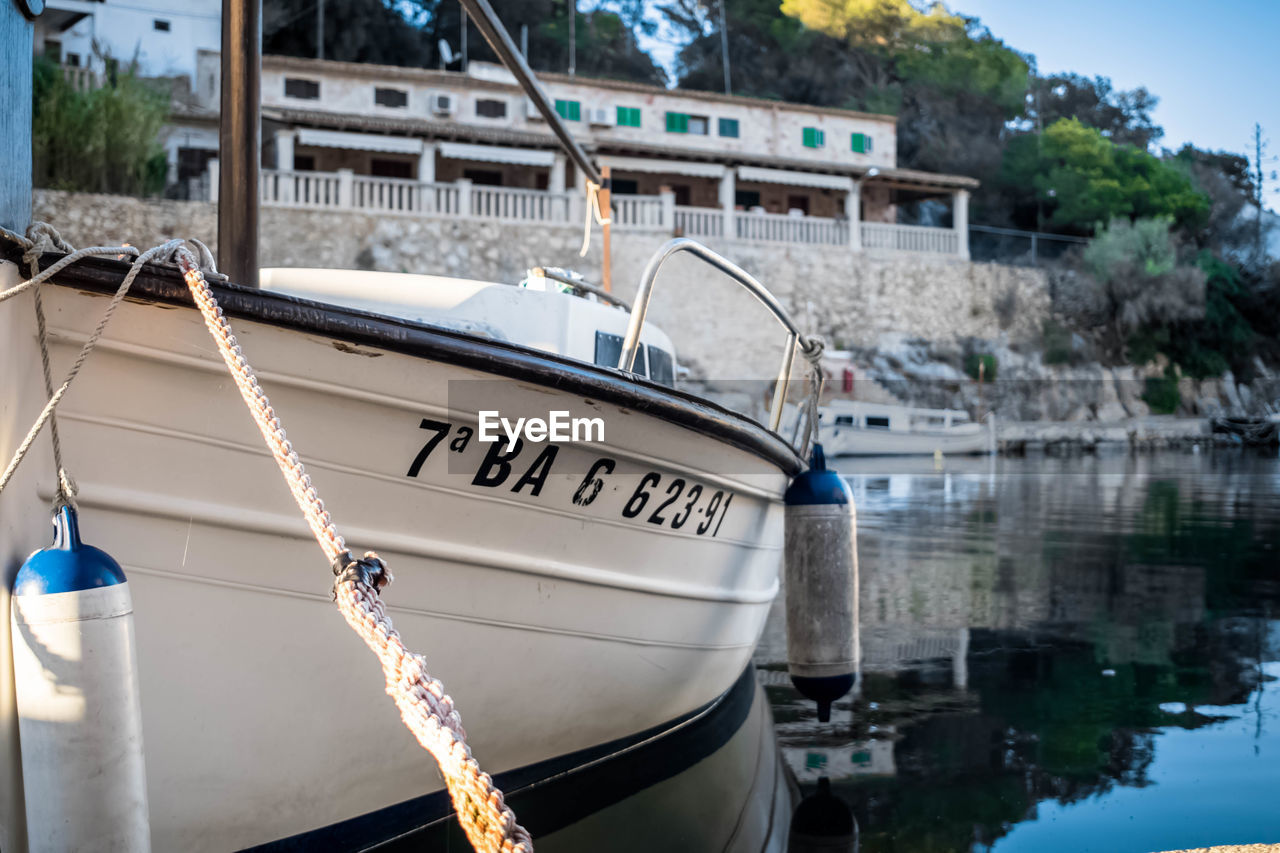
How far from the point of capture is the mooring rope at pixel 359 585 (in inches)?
57.3

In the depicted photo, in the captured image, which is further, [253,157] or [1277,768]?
[1277,768]

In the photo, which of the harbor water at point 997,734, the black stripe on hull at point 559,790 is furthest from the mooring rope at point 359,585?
the harbor water at point 997,734

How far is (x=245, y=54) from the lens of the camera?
10.2ft

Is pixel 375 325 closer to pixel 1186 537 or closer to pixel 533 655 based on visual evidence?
pixel 533 655

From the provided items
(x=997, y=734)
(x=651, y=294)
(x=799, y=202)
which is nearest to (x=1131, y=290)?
(x=799, y=202)

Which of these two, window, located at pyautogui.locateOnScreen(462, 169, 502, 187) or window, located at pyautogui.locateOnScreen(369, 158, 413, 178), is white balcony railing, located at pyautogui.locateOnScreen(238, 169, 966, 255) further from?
window, located at pyautogui.locateOnScreen(462, 169, 502, 187)

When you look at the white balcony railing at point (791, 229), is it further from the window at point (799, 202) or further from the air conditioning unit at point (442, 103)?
the air conditioning unit at point (442, 103)

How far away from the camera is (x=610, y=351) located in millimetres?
4602

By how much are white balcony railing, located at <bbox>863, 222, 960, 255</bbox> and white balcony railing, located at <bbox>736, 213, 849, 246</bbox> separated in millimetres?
Answer: 896

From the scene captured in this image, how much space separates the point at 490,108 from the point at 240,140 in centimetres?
2553

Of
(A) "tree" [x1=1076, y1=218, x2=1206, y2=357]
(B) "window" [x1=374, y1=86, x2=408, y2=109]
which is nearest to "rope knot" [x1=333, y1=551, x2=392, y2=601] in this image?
(B) "window" [x1=374, y1=86, x2=408, y2=109]

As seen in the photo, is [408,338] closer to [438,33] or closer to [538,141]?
[538,141]

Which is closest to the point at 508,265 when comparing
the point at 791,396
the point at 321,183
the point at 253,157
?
the point at 321,183

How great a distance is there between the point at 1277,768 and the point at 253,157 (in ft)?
13.1
